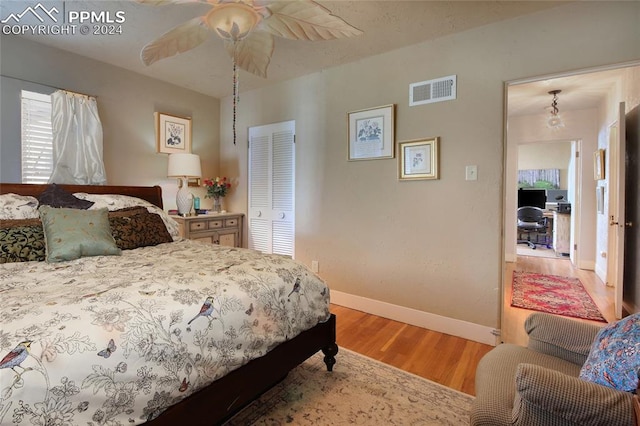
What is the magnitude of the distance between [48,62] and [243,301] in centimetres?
301

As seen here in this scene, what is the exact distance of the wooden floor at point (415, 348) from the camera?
2027 millimetres

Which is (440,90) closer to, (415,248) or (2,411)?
(415,248)

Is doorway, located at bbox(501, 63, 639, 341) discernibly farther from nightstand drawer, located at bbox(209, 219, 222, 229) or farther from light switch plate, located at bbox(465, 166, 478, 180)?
nightstand drawer, located at bbox(209, 219, 222, 229)

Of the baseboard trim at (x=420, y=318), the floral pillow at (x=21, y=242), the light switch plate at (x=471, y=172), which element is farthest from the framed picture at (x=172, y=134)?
the light switch plate at (x=471, y=172)

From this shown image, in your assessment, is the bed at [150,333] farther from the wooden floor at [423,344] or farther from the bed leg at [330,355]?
the wooden floor at [423,344]

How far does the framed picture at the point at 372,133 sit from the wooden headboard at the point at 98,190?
2.15 meters

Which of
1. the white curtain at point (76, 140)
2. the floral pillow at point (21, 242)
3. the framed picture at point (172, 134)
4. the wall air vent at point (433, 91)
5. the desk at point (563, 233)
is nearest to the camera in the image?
the floral pillow at point (21, 242)

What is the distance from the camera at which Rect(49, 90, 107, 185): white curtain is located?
276 cm

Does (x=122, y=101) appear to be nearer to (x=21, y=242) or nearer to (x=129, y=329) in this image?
(x=21, y=242)

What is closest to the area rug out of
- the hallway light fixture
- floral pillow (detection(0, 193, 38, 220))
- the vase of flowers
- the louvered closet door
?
the louvered closet door

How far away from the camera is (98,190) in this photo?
2.88 m

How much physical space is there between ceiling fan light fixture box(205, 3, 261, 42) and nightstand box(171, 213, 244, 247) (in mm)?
2173

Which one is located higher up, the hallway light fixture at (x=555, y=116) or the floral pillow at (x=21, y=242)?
the hallway light fixture at (x=555, y=116)

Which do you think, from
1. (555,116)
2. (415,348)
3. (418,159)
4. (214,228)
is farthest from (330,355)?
(555,116)
